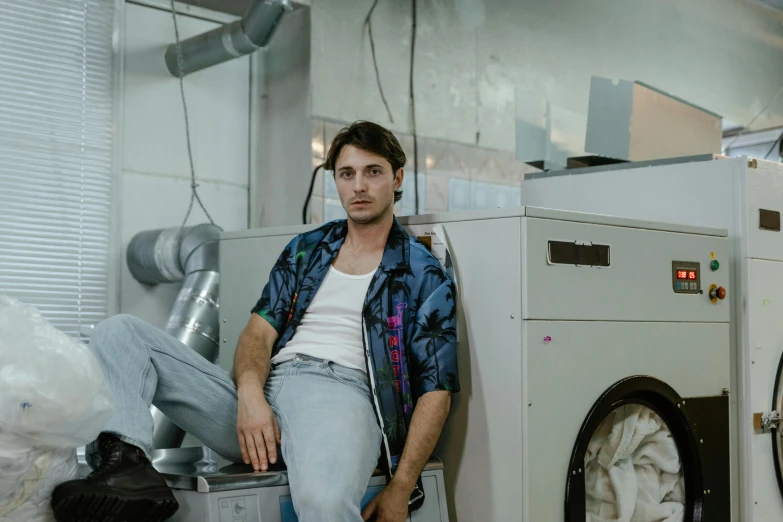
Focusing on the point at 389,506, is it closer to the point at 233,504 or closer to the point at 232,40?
the point at 233,504

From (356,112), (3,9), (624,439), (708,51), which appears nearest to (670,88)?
(708,51)

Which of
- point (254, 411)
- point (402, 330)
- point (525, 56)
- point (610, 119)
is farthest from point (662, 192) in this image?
point (525, 56)

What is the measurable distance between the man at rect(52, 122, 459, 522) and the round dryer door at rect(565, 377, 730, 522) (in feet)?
1.56

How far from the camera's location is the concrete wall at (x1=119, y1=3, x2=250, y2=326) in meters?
3.42

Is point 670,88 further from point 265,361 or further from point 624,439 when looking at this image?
point 265,361

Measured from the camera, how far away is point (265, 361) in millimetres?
2291

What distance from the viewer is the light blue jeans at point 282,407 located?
6.34 feet

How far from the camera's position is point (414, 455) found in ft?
7.02

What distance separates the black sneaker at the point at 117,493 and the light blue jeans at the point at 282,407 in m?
0.04

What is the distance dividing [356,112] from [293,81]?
0.95ft

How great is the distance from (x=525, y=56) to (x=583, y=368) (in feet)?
8.23

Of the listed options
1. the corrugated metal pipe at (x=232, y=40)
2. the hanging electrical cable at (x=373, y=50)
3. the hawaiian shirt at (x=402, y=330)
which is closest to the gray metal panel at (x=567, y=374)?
the hawaiian shirt at (x=402, y=330)

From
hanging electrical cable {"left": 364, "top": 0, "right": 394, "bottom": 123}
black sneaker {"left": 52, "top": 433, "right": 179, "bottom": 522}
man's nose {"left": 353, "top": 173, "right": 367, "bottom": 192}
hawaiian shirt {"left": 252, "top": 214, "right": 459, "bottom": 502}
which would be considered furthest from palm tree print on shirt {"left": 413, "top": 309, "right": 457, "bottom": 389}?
hanging electrical cable {"left": 364, "top": 0, "right": 394, "bottom": 123}

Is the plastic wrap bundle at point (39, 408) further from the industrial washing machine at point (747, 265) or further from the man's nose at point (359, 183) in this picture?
the industrial washing machine at point (747, 265)
